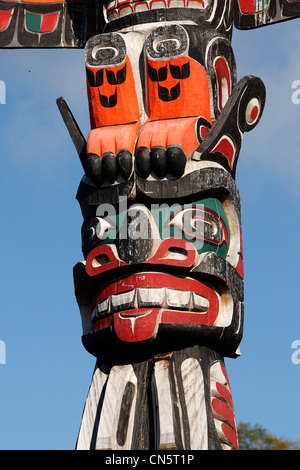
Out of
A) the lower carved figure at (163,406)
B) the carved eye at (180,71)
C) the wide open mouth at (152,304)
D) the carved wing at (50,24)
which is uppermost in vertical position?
the carved wing at (50,24)

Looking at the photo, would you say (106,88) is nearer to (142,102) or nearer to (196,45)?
(142,102)

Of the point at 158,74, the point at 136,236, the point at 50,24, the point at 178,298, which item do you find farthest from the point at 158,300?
the point at 50,24

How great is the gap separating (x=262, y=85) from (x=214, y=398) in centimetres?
306

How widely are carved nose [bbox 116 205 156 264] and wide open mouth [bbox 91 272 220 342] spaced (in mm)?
158

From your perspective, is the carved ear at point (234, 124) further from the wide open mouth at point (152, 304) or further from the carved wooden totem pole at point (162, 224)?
the wide open mouth at point (152, 304)

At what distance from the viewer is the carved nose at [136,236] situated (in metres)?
7.74

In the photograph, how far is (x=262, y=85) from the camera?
8.91 m

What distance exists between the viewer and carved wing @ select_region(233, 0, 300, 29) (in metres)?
9.66

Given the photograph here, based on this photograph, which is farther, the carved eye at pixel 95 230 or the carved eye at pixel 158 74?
the carved eye at pixel 158 74

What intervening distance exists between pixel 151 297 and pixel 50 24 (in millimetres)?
4076

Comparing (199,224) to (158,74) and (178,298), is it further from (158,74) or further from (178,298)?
Result: (158,74)

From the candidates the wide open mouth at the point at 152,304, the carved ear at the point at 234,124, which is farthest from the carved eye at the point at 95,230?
the carved ear at the point at 234,124

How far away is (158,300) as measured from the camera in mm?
7586
